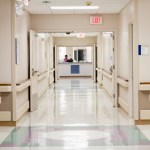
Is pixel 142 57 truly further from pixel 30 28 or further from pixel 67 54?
pixel 67 54

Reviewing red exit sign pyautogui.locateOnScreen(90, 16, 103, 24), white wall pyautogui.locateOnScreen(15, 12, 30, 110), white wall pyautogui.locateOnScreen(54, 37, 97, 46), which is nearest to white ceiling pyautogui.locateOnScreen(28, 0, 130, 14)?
red exit sign pyautogui.locateOnScreen(90, 16, 103, 24)

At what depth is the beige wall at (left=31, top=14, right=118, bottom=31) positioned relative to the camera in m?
10.7

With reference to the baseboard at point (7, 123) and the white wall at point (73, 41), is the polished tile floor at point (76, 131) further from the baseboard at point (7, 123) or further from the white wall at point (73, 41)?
the white wall at point (73, 41)

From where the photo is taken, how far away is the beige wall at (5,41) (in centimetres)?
778

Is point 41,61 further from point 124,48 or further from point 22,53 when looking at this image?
point 124,48

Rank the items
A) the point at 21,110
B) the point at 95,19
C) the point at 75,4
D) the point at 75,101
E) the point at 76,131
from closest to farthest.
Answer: the point at 76,131 < the point at 21,110 < the point at 75,4 < the point at 95,19 < the point at 75,101

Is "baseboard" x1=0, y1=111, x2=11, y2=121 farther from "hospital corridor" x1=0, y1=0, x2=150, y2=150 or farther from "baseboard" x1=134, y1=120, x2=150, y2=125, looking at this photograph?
"baseboard" x1=134, y1=120, x2=150, y2=125

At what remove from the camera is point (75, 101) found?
12.3m

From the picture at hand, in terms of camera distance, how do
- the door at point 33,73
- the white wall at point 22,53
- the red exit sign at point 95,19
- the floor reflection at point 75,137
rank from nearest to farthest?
1. the floor reflection at point 75,137
2. the white wall at point 22,53
3. the door at point 33,73
4. the red exit sign at point 95,19

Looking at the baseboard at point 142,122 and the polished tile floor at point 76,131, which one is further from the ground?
the baseboard at point 142,122

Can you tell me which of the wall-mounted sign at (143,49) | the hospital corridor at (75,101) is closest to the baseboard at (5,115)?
the hospital corridor at (75,101)

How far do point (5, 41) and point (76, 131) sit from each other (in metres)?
2.61

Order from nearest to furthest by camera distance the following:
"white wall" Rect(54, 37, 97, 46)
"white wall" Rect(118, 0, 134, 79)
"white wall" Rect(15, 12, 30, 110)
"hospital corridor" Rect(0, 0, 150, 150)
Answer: "hospital corridor" Rect(0, 0, 150, 150) < "white wall" Rect(15, 12, 30, 110) < "white wall" Rect(118, 0, 134, 79) < "white wall" Rect(54, 37, 97, 46)

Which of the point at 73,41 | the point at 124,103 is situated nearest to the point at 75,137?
the point at 124,103
